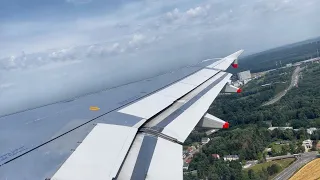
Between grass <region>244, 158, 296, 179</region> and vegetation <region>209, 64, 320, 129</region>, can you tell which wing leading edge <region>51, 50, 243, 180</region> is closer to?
grass <region>244, 158, 296, 179</region>

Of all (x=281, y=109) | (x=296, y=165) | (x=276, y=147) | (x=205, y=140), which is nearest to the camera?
(x=296, y=165)

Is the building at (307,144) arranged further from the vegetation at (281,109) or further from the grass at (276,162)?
the vegetation at (281,109)

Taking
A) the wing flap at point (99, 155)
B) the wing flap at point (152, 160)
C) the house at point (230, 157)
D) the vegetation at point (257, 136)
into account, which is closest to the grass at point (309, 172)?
the vegetation at point (257, 136)

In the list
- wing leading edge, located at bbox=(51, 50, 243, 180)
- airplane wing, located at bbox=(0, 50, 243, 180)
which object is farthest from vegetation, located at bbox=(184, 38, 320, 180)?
wing leading edge, located at bbox=(51, 50, 243, 180)

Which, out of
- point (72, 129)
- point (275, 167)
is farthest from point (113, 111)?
point (275, 167)

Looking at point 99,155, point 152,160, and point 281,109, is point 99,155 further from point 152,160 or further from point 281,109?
point 281,109

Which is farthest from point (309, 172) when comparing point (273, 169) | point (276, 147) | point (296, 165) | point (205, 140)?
point (205, 140)
